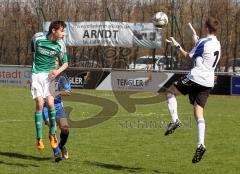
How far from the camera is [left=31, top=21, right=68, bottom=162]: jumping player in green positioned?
989 centimetres

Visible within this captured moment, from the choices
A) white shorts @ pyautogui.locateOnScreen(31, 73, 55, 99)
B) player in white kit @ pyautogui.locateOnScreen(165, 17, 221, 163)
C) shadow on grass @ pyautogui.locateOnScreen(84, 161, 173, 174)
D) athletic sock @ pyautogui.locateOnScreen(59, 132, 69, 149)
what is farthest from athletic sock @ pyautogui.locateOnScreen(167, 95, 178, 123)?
white shorts @ pyautogui.locateOnScreen(31, 73, 55, 99)

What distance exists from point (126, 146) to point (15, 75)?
2289 cm

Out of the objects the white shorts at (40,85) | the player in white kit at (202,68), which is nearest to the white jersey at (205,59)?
the player in white kit at (202,68)

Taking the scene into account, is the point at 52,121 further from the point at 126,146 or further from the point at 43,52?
the point at 126,146

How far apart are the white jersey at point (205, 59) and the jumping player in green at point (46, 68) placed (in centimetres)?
229

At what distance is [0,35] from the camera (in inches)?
1671

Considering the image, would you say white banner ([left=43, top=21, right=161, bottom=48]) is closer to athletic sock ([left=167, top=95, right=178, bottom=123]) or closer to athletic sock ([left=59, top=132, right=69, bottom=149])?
athletic sock ([left=167, top=95, right=178, bottom=123])

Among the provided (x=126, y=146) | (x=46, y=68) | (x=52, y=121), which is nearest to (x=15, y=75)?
(x=126, y=146)

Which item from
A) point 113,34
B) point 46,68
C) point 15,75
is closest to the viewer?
point 46,68

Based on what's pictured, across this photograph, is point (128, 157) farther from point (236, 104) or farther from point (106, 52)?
point (106, 52)

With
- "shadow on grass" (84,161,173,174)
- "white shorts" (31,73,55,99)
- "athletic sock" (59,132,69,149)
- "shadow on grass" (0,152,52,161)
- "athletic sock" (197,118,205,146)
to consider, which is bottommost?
"shadow on grass" (0,152,52,161)

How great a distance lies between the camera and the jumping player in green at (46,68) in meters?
9.89

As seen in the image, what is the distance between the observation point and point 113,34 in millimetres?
33469

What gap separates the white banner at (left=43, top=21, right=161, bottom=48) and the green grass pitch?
12035 millimetres
